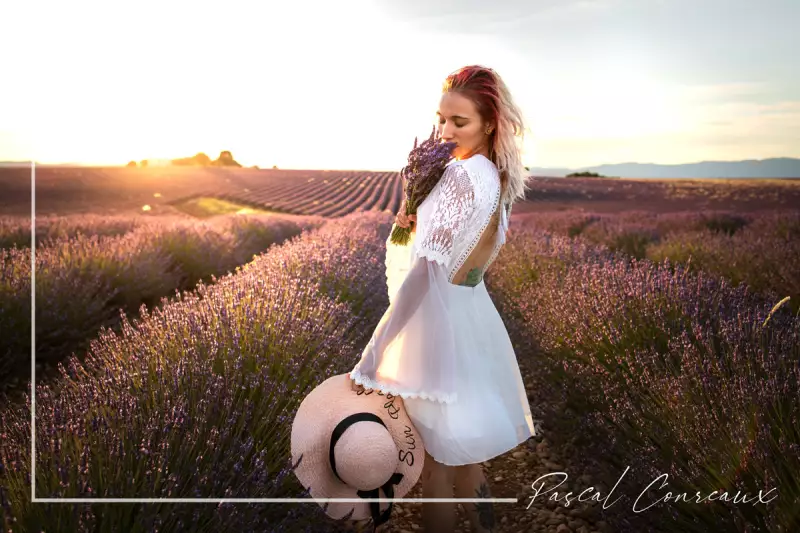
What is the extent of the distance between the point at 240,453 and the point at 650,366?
204cm

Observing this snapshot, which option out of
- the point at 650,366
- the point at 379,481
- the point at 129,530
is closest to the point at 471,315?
the point at 379,481

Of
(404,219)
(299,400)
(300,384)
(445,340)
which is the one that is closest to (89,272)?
(300,384)

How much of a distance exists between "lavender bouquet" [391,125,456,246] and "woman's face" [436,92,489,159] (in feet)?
0.17

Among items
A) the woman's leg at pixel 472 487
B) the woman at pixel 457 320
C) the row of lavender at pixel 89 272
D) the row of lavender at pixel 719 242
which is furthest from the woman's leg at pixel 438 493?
the row of lavender at pixel 89 272

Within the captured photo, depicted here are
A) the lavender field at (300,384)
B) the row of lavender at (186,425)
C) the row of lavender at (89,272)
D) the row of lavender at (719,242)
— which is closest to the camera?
the row of lavender at (186,425)

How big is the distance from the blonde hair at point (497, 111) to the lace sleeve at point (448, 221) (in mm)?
280

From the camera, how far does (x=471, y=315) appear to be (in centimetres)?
174

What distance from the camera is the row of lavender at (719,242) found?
4848 millimetres

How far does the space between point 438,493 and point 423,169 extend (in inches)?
40.9

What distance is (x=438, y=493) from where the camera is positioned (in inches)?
70.0

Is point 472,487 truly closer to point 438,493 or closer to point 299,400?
point 438,493

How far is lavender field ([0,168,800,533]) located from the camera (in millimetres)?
1571

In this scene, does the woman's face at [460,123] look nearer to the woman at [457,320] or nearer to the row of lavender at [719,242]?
the woman at [457,320]

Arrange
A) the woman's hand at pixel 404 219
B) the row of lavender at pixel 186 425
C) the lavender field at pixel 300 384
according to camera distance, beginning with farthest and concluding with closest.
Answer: the woman's hand at pixel 404 219
the lavender field at pixel 300 384
the row of lavender at pixel 186 425
